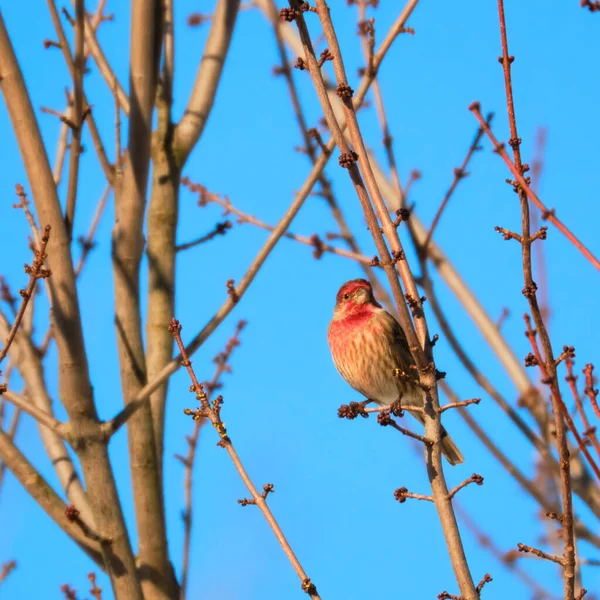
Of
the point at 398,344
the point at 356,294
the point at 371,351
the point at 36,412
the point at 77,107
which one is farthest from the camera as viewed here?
the point at 356,294

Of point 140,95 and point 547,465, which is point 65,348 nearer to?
point 140,95

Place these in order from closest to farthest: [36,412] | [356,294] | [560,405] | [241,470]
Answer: [560,405], [241,470], [36,412], [356,294]

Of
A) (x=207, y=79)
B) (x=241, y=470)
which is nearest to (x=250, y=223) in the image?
(x=207, y=79)

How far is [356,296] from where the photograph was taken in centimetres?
674

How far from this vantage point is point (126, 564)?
4480mm

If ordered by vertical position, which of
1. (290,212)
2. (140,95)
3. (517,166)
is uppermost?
(140,95)

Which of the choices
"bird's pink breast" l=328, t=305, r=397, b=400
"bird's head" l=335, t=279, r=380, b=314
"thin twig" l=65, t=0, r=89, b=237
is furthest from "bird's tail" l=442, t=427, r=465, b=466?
"thin twig" l=65, t=0, r=89, b=237

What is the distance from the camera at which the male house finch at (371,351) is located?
20.8 feet

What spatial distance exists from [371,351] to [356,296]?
0.56 metres

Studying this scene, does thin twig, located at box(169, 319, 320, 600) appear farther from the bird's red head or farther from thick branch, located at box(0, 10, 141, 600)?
the bird's red head

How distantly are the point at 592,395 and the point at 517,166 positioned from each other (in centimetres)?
74

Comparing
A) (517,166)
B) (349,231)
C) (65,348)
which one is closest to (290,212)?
(349,231)

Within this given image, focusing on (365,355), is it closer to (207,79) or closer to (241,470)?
(207,79)

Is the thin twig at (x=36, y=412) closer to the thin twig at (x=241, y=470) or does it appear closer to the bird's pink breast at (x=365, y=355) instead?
the thin twig at (x=241, y=470)
